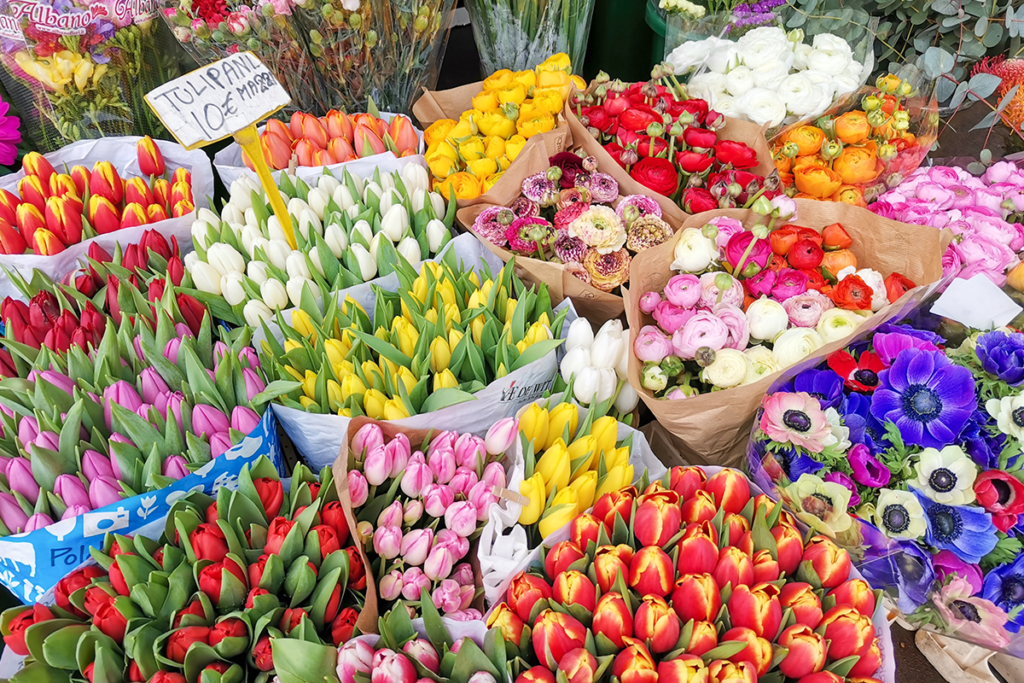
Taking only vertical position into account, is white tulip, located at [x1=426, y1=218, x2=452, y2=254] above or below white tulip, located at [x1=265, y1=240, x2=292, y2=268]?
below

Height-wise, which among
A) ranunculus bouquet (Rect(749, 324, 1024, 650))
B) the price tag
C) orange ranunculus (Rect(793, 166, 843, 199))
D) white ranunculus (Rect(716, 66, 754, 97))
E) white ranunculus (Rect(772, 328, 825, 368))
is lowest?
ranunculus bouquet (Rect(749, 324, 1024, 650))

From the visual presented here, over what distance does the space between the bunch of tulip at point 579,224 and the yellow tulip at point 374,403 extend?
0.55 meters

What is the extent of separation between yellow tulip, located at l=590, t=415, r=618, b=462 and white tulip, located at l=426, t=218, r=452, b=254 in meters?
0.65

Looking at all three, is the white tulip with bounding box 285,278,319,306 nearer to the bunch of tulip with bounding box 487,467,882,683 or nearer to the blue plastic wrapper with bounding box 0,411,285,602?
the blue plastic wrapper with bounding box 0,411,285,602

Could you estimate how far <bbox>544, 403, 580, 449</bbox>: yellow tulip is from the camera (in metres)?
1.10

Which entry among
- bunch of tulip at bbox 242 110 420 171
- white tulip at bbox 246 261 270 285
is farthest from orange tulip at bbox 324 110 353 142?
white tulip at bbox 246 261 270 285

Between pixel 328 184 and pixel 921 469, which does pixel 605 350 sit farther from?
pixel 328 184

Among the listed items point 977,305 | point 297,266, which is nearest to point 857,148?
point 977,305

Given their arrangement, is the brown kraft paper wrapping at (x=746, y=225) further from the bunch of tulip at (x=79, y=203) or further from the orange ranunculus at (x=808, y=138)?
the bunch of tulip at (x=79, y=203)

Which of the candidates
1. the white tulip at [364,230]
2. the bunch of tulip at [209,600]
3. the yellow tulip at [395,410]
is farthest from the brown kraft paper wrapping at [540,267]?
the bunch of tulip at [209,600]

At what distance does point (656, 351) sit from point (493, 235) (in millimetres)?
515

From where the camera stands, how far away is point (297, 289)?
1359mm

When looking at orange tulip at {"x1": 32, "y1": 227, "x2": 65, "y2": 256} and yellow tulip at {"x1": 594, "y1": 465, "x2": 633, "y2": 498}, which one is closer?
yellow tulip at {"x1": 594, "y1": 465, "x2": 633, "y2": 498}

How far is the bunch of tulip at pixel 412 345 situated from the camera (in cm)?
114
